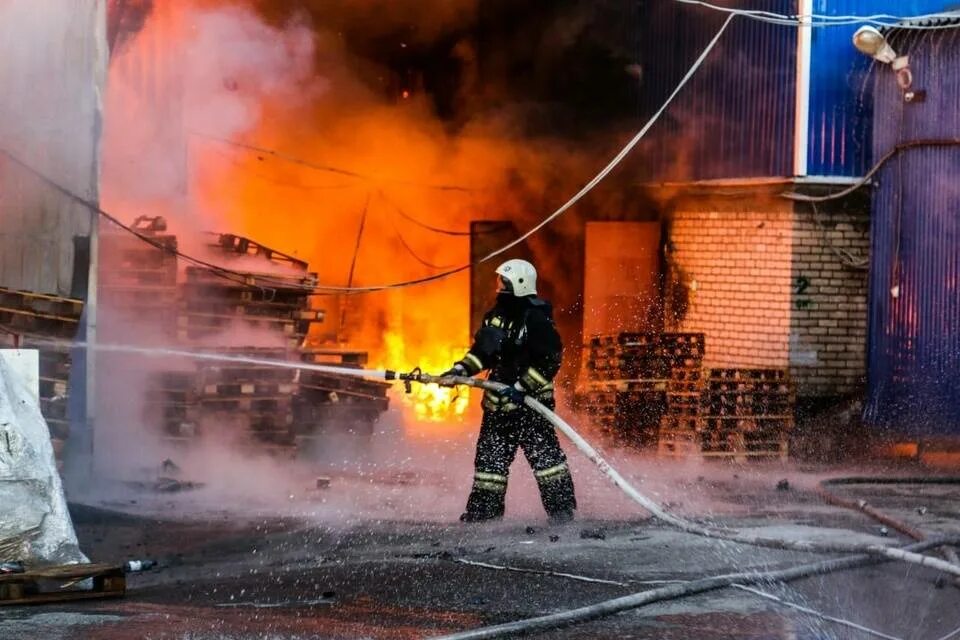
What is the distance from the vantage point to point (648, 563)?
25.4 ft

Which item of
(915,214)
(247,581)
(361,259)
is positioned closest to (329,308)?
(361,259)

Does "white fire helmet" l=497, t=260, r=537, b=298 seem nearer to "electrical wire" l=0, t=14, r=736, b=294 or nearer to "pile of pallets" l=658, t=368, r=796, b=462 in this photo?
"electrical wire" l=0, t=14, r=736, b=294

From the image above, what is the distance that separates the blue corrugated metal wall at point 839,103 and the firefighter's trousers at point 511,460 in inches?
247

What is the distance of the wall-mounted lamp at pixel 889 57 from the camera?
13.0 meters

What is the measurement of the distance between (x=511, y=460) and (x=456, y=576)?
1.79 m

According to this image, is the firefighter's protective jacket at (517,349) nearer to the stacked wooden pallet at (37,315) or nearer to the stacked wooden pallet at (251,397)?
the stacked wooden pallet at (37,315)

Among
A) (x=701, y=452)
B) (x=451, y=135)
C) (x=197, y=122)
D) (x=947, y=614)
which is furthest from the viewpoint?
(x=451, y=135)

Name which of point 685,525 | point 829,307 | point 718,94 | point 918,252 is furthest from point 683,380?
point 685,525

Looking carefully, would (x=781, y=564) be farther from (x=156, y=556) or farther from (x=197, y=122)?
(x=197, y=122)

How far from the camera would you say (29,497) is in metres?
7.18

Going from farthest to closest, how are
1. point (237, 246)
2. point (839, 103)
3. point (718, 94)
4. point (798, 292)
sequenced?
point (718, 94)
point (798, 292)
point (839, 103)
point (237, 246)

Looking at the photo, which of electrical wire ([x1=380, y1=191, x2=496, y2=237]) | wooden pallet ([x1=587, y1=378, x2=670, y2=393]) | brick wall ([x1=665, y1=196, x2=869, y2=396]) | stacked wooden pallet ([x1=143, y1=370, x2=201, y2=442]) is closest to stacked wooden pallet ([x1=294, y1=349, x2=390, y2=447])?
stacked wooden pallet ([x1=143, y1=370, x2=201, y2=442])

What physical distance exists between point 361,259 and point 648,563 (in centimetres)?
1125

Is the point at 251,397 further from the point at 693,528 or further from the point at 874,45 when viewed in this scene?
the point at 874,45
